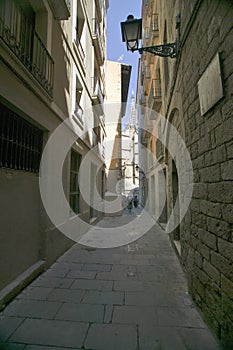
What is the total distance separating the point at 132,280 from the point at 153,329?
4.14 ft

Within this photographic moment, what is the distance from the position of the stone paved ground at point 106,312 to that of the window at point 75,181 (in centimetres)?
239

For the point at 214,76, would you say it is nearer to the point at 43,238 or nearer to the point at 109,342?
the point at 109,342

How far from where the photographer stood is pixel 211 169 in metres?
2.21

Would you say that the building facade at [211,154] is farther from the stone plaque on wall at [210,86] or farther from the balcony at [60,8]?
the balcony at [60,8]

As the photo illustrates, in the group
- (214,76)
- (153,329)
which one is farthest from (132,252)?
(214,76)

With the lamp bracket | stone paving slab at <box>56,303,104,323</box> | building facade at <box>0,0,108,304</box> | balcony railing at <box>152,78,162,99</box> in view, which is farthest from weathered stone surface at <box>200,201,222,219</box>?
balcony railing at <box>152,78,162,99</box>

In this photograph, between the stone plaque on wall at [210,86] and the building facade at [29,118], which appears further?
the building facade at [29,118]

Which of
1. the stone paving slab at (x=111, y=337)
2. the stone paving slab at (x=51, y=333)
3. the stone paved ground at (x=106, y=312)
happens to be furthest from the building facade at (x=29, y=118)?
the stone paving slab at (x=111, y=337)

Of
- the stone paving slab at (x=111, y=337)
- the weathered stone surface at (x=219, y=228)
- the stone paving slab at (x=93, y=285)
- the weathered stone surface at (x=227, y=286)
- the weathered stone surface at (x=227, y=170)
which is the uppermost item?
the weathered stone surface at (x=227, y=170)

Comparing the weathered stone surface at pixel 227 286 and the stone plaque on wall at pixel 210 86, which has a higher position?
the stone plaque on wall at pixel 210 86

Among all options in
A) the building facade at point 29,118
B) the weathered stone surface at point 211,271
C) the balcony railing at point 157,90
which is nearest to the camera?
the weathered stone surface at point 211,271

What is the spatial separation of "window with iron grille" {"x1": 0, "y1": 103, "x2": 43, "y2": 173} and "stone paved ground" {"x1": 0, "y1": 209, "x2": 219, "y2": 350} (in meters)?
2.03

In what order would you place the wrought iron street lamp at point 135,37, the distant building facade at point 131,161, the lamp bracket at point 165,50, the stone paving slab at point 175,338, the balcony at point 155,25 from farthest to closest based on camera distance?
1. the distant building facade at point 131,161
2. the balcony at point 155,25
3. the lamp bracket at point 165,50
4. the wrought iron street lamp at point 135,37
5. the stone paving slab at point 175,338

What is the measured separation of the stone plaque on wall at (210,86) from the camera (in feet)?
6.43
